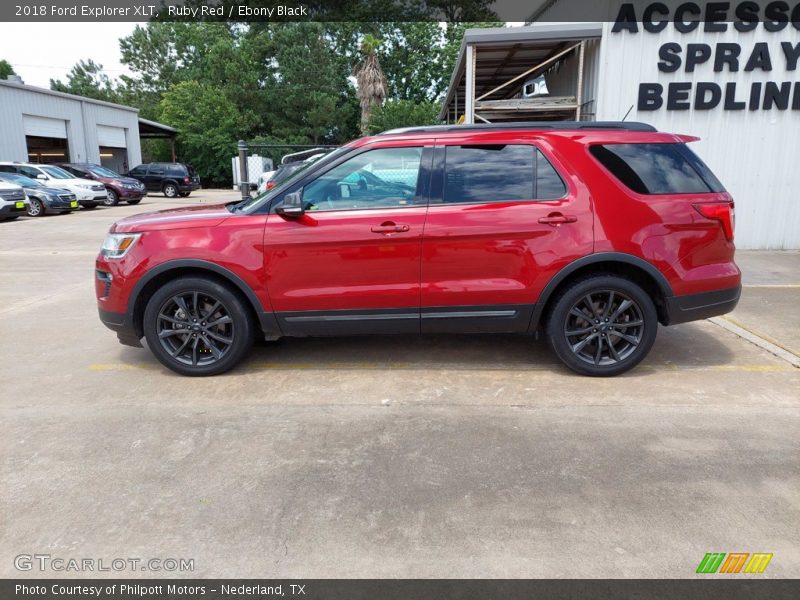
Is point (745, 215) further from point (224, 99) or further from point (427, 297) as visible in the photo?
point (224, 99)

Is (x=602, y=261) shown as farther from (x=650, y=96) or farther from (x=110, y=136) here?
(x=110, y=136)

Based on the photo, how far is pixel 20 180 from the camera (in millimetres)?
18875

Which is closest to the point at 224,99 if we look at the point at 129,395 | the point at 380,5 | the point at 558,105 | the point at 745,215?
the point at 380,5

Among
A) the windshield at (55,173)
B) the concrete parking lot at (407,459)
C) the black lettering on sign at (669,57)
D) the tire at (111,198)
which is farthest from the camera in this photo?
the tire at (111,198)

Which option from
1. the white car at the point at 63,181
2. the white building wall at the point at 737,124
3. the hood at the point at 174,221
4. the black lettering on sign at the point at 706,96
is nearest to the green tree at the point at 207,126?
the white car at the point at 63,181

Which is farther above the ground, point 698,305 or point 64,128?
point 64,128

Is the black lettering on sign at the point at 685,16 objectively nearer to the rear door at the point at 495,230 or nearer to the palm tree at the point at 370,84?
the rear door at the point at 495,230

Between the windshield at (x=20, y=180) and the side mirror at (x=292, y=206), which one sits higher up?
the windshield at (x=20, y=180)

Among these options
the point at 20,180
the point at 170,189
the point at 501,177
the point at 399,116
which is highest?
the point at 399,116

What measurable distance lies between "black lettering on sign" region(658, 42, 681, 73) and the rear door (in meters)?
6.40

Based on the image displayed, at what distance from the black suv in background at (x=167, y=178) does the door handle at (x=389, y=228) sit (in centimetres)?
2808

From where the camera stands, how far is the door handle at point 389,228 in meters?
4.30

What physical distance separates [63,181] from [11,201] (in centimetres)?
500

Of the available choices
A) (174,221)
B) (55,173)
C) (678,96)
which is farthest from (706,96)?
(55,173)
